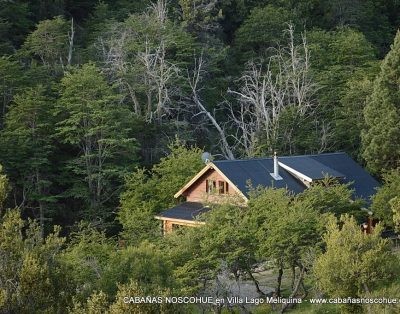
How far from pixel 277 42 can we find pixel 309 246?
73.9ft

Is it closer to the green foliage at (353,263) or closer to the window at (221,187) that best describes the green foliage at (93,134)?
the window at (221,187)

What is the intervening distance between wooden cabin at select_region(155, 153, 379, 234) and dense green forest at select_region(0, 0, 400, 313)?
103 cm

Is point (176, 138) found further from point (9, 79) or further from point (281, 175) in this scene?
point (9, 79)

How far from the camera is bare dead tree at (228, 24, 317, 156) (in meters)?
35.0

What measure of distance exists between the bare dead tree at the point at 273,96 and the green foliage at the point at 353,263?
17196mm

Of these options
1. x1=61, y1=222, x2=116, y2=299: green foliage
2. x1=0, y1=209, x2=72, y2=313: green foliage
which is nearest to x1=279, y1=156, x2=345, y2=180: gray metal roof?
x1=61, y1=222, x2=116, y2=299: green foliage

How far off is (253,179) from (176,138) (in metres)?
4.99

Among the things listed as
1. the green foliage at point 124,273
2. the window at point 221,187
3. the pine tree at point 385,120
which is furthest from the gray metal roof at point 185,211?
the green foliage at point 124,273

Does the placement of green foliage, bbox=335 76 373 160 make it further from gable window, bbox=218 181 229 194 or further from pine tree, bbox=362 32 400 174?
gable window, bbox=218 181 229 194

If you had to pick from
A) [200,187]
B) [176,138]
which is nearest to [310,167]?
[200,187]

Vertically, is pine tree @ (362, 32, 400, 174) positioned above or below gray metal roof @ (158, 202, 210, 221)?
above

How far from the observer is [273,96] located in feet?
117

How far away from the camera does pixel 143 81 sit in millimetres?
34969

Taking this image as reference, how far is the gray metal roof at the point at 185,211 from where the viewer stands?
26.8 meters
